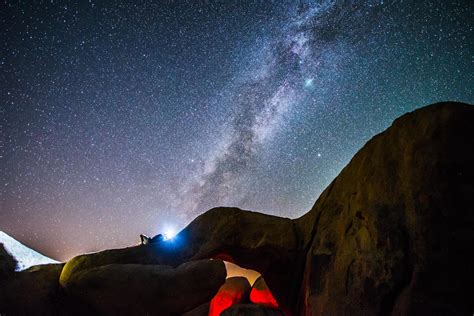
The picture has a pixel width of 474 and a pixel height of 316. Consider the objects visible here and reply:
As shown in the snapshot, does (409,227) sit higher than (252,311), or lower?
higher

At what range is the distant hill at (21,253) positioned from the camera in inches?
306

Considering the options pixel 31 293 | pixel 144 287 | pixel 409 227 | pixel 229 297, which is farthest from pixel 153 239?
pixel 409 227

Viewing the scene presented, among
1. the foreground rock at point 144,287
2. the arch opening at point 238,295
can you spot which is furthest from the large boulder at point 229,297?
the foreground rock at point 144,287

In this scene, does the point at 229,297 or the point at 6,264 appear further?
the point at 229,297

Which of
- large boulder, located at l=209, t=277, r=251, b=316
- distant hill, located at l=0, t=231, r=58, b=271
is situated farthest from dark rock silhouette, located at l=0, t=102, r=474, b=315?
large boulder, located at l=209, t=277, r=251, b=316

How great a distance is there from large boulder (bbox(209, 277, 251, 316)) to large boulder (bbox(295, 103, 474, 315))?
6.89m

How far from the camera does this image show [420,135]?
17.0 ft

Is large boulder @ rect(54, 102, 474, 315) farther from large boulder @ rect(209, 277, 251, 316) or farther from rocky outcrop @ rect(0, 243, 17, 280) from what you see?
large boulder @ rect(209, 277, 251, 316)

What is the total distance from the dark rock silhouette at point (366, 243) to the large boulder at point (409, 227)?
0.02 metres

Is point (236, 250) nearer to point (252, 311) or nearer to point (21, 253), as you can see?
point (252, 311)

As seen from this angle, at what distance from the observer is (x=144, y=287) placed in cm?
672

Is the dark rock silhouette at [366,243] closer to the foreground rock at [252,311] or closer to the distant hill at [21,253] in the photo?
the distant hill at [21,253]

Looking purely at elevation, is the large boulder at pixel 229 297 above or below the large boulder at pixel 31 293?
below

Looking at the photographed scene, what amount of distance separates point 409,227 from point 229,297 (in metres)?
9.81
